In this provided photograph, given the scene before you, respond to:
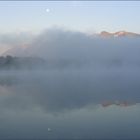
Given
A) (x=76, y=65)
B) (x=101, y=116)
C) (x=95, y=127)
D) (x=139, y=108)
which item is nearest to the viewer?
(x=95, y=127)

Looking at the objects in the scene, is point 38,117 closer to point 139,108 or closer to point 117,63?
point 139,108

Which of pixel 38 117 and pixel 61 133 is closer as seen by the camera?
pixel 61 133

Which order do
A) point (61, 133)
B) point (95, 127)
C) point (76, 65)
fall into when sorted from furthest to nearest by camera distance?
1. point (76, 65)
2. point (95, 127)
3. point (61, 133)

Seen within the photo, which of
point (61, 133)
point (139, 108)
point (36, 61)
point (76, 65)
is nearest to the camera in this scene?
point (61, 133)

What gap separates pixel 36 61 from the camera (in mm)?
155125

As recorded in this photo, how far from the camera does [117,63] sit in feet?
616

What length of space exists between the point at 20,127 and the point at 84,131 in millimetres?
2529

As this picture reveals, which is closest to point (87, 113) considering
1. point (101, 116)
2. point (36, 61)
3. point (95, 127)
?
point (101, 116)

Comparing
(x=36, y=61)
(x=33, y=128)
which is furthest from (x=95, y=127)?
(x=36, y=61)

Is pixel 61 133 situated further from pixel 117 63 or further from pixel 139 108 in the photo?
pixel 117 63

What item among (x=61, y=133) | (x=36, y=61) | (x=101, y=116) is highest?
(x=36, y=61)

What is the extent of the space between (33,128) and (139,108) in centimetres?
667

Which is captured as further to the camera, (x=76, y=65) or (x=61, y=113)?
(x=76, y=65)

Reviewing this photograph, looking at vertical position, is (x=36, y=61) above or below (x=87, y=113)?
above
